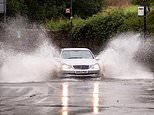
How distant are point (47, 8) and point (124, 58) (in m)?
43.0

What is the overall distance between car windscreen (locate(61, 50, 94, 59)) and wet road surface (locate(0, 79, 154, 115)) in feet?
11.4

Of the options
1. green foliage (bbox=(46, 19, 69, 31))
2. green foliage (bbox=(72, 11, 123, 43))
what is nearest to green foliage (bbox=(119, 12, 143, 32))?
green foliage (bbox=(72, 11, 123, 43))

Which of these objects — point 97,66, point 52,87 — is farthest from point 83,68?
point 52,87

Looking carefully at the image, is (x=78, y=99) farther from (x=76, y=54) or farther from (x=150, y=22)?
(x=150, y=22)

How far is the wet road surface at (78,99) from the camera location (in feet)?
43.2

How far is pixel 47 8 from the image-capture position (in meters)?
78.4

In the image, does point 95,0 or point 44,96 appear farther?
point 95,0

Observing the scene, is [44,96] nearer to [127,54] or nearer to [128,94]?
[128,94]

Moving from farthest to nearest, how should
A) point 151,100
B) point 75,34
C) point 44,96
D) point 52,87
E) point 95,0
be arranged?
point 95,0, point 75,34, point 52,87, point 44,96, point 151,100

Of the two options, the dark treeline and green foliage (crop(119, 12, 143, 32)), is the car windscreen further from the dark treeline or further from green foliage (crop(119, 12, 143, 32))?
the dark treeline

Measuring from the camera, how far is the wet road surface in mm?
13172

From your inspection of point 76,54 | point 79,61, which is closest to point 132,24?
point 76,54

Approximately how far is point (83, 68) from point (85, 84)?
266 centimetres

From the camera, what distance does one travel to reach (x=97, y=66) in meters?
24.0
